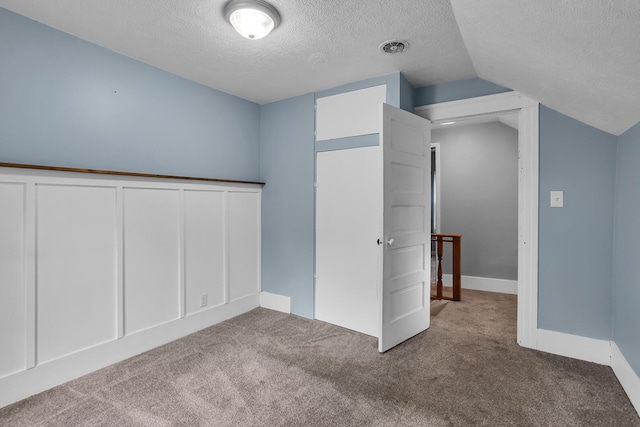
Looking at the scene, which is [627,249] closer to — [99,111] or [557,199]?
[557,199]

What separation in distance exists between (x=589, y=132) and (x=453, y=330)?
191 cm

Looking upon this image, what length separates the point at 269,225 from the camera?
3.48m

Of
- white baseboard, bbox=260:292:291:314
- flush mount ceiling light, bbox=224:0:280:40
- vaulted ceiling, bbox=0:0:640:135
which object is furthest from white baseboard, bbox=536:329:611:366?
flush mount ceiling light, bbox=224:0:280:40

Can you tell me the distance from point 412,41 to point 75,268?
276 cm

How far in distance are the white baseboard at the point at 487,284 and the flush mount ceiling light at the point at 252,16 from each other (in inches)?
156

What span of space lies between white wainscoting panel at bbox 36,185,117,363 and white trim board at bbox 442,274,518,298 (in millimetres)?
4112

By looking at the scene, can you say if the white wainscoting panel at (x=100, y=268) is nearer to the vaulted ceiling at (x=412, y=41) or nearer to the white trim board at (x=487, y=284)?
the vaulted ceiling at (x=412, y=41)

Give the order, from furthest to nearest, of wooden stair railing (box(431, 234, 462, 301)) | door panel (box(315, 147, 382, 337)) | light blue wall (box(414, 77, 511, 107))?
wooden stair railing (box(431, 234, 462, 301)), door panel (box(315, 147, 382, 337)), light blue wall (box(414, 77, 511, 107))

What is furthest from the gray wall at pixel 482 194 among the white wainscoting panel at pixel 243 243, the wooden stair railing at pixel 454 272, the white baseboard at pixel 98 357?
the white baseboard at pixel 98 357

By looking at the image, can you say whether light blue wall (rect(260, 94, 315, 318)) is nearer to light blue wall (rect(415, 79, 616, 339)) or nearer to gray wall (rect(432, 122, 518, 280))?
light blue wall (rect(415, 79, 616, 339))

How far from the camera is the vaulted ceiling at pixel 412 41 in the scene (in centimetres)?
134

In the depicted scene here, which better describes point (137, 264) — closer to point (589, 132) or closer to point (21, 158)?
point (21, 158)

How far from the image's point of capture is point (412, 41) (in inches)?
84.0

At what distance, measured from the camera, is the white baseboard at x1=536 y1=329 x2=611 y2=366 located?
7.19 feet
